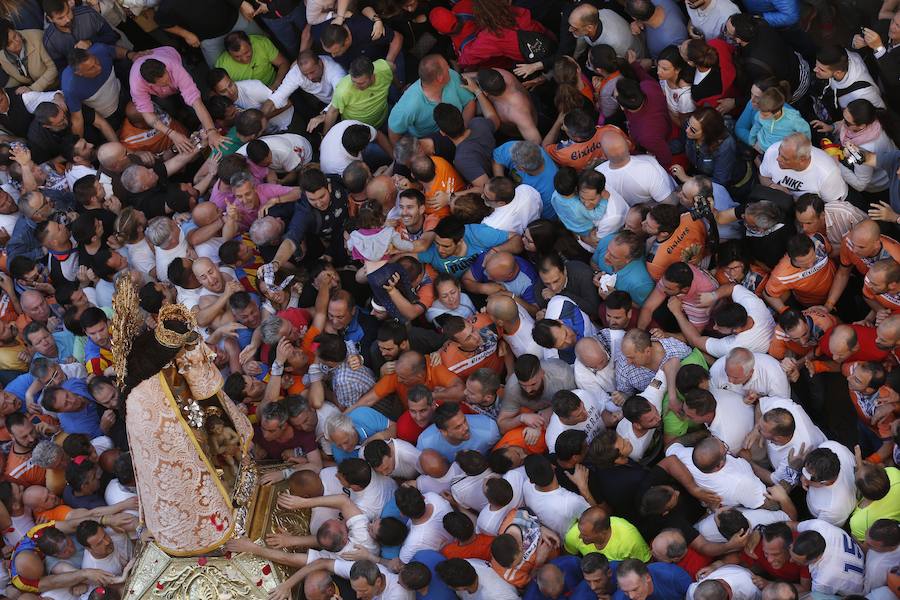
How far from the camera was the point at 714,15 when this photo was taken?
8727 mm

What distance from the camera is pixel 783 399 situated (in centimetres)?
749

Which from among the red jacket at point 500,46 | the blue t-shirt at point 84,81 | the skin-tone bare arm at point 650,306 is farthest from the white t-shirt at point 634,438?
the blue t-shirt at point 84,81

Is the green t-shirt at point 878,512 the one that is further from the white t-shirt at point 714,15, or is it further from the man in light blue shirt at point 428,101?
the man in light blue shirt at point 428,101

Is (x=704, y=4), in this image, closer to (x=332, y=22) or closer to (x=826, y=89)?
(x=826, y=89)

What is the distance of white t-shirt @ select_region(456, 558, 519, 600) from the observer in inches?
286

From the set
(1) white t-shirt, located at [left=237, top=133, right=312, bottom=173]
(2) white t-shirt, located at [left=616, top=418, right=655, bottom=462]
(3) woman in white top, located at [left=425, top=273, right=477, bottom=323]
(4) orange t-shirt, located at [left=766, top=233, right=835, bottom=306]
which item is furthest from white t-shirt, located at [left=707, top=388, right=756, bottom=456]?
(1) white t-shirt, located at [left=237, top=133, right=312, bottom=173]

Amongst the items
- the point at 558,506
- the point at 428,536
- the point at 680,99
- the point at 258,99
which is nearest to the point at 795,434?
the point at 558,506

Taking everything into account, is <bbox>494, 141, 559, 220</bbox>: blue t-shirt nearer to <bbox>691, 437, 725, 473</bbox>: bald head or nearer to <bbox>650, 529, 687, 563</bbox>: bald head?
<bbox>691, 437, 725, 473</bbox>: bald head

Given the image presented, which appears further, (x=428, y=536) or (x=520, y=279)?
(x=520, y=279)

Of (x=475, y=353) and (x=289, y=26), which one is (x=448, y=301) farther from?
(x=289, y=26)

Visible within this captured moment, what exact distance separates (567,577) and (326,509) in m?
1.71

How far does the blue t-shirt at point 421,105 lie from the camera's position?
923cm

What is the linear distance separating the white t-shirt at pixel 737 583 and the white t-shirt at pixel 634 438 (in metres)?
0.95

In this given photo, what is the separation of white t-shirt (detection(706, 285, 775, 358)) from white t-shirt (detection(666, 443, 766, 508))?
30.9 inches
